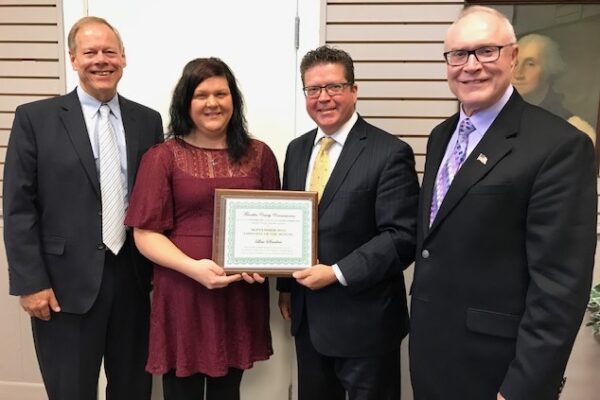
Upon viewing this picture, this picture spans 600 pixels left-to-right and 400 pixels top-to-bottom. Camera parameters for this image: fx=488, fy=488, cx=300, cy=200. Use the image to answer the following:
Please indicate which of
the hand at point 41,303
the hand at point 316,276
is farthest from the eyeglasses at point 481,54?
the hand at point 41,303

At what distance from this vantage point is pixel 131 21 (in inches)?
93.4

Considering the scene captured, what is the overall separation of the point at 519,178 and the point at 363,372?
94 centimetres

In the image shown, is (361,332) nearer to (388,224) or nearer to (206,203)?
(388,224)

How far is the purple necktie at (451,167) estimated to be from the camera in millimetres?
1435

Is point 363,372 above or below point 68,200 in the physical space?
below

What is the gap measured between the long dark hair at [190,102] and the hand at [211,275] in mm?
418

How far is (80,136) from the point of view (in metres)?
1.88

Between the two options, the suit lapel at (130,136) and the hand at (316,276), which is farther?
the suit lapel at (130,136)

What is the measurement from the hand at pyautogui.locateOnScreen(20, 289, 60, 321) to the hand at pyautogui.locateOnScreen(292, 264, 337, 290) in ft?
3.13

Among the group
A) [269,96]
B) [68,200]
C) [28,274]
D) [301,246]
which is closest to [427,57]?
[269,96]

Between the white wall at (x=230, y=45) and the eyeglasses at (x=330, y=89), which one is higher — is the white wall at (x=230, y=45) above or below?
above

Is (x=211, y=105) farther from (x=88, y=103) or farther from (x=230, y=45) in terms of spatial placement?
(x=230, y=45)

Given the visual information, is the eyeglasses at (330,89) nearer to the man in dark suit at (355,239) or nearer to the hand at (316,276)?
the man in dark suit at (355,239)

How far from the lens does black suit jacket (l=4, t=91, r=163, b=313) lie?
184cm
